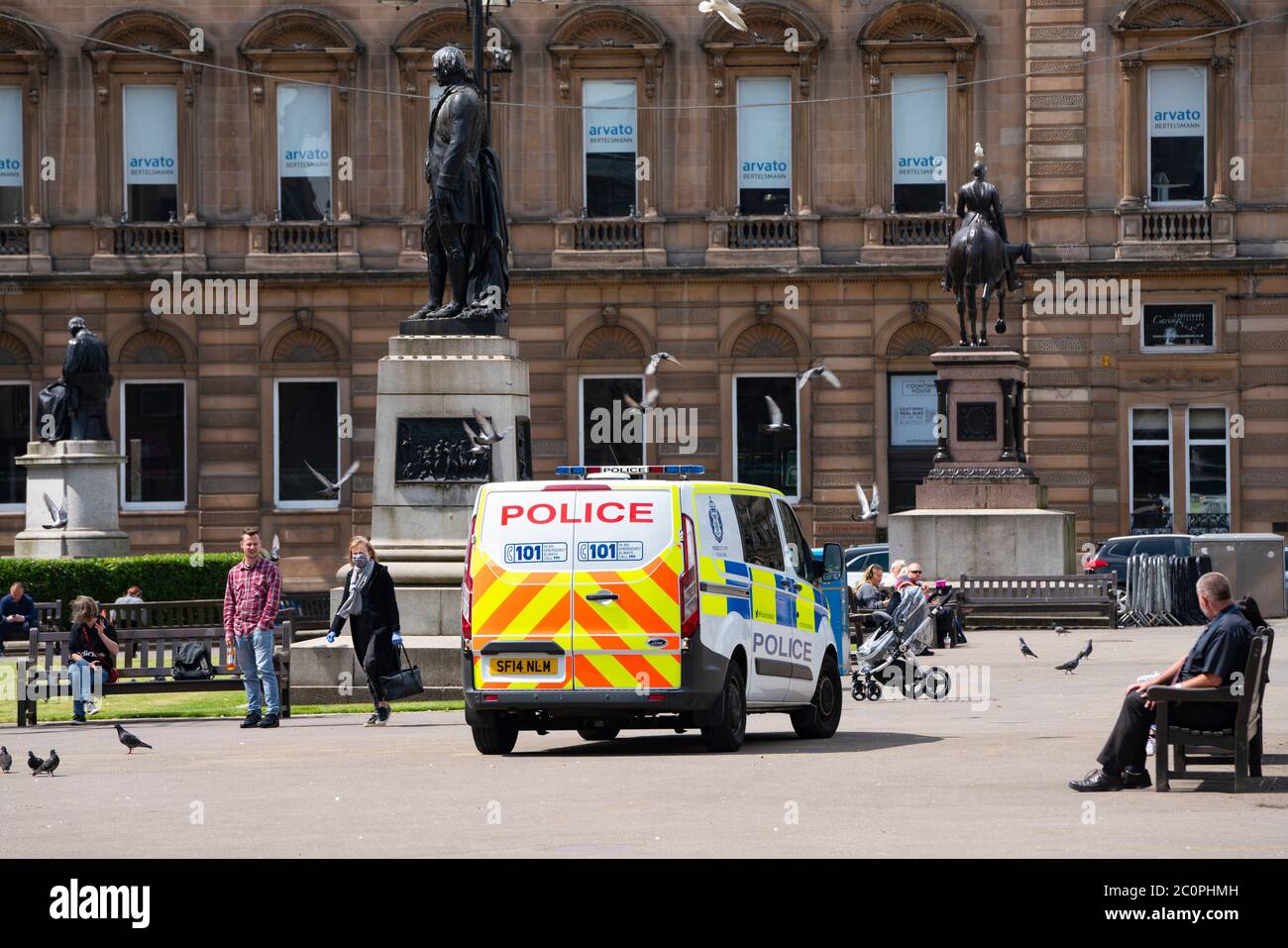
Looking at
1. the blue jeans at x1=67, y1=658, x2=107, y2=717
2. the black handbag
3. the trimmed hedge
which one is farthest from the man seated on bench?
the trimmed hedge

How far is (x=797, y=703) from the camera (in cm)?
1969

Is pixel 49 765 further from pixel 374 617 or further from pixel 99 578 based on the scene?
pixel 99 578

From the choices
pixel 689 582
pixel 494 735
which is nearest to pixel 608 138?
pixel 494 735

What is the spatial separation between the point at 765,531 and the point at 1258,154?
103ft

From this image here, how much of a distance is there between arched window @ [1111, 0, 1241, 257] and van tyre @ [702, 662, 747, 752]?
103 ft

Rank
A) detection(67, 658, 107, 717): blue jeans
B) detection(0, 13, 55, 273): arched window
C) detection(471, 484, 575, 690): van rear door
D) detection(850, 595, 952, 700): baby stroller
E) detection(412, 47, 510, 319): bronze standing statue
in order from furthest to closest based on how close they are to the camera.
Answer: detection(0, 13, 55, 273): arched window, detection(850, 595, 952, 700): baby stroller, detection(412, 47, 510, 319): bronze standing statue, detection(67, 658, 107, 717): blue jeans, detection(471, 484, 575, 690): van rear door

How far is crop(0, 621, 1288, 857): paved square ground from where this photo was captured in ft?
41.5

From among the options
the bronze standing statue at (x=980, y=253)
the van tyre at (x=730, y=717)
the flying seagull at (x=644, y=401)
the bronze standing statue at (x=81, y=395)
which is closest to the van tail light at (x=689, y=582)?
the van tyre at (x=730, y=717)

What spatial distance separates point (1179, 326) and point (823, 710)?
98.5 feet

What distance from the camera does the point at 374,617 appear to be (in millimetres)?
21344

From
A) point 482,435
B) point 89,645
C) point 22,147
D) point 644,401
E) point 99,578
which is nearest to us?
point 482,435

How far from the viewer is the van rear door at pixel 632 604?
17.7m

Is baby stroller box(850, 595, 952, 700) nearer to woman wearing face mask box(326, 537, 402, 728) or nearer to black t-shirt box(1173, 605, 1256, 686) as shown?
woman wearing face mask box(326, 537, 402, 728)

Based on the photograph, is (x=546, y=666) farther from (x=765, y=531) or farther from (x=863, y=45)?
(x=863, y=45)
